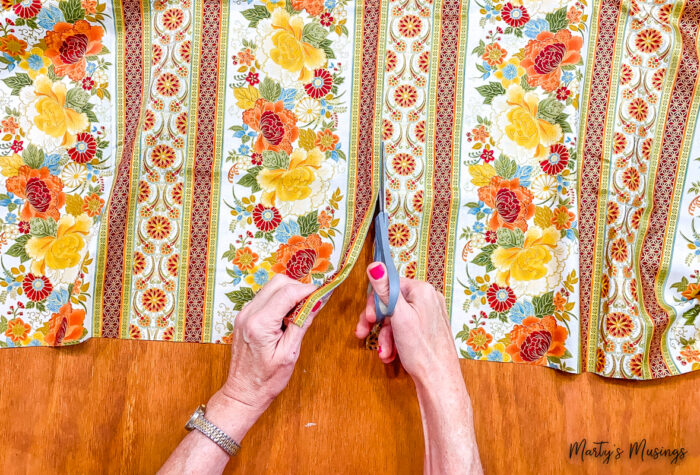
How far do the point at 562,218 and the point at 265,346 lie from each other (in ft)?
1.96

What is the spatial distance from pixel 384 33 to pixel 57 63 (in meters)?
0.64

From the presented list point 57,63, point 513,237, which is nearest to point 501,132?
point 513,237

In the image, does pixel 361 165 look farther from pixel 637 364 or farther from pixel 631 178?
pixel 637 364

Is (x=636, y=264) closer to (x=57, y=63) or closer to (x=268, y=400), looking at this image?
(x=268, y=400)

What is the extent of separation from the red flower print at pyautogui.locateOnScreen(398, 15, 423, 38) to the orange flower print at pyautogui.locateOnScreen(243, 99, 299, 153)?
27cm

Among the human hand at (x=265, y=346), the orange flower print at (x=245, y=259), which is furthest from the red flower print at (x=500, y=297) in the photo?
the orange flower print at (x=245, y=259)

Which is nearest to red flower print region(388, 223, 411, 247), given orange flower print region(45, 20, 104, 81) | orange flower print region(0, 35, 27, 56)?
orange flower print region(45, 20, 104, 81)

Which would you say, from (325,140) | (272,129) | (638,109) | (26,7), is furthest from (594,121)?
(26,7)

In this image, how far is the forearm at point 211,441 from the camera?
912mm

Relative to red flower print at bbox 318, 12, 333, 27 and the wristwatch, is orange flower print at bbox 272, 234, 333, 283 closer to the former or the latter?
the wristwatch

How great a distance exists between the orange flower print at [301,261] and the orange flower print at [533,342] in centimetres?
38

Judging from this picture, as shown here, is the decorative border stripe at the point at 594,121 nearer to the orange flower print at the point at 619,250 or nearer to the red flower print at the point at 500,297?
the orange flower print at the point at 619,250

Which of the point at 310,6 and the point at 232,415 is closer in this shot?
the point at 232,415

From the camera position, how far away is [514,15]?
41.6 inches
